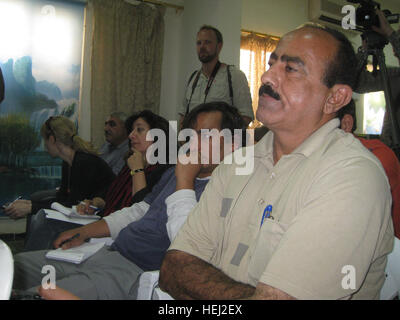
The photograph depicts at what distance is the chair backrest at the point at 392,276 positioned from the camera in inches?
32.3

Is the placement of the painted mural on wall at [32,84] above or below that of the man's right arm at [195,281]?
above

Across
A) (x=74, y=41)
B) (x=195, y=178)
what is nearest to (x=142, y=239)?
(x=195, y=178)

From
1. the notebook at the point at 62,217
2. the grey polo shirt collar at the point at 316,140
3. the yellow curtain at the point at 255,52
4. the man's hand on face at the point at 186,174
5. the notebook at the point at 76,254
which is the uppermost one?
the yellow curtain at the point at 255,52

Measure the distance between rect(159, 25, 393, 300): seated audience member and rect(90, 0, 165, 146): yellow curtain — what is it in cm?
319

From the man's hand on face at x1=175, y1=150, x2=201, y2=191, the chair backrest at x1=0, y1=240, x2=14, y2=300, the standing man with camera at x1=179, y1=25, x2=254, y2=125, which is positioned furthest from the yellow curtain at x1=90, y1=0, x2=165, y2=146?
the chair backrest at x1=0, y1=240, x2=14, y2=300

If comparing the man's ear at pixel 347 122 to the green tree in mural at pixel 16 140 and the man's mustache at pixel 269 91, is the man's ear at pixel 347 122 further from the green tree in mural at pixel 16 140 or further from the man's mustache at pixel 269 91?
the green tree in mural at pixel 16 140

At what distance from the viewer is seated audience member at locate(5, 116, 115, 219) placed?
2.16 meters

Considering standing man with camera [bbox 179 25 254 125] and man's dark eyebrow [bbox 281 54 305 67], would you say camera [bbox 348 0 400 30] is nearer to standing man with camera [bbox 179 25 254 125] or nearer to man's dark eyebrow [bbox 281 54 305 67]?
man's dark eyebrow [bbox 281 54 305 67]

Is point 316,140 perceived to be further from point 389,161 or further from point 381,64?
point 381,64

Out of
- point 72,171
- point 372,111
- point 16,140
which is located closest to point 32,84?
point 16,140

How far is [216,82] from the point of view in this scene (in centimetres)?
261

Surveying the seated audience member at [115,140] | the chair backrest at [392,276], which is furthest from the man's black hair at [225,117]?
the seated audience member at [115,140]

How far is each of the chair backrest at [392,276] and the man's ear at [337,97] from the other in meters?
0.40

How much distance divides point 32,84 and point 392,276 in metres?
3.84
